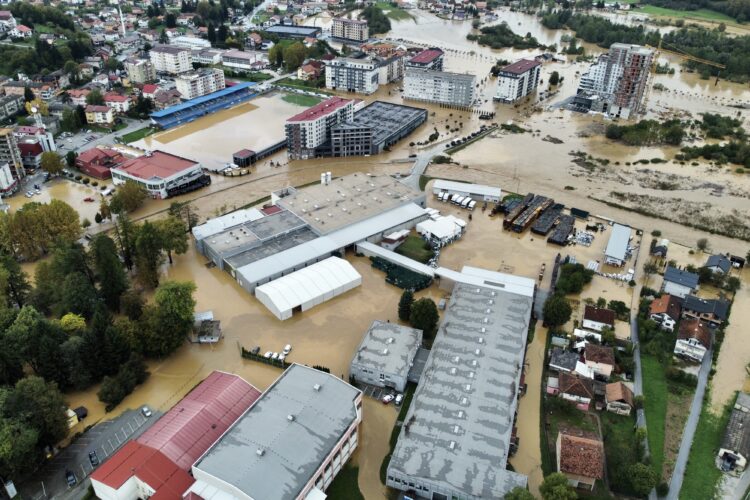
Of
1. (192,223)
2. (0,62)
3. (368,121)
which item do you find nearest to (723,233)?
(368,121)

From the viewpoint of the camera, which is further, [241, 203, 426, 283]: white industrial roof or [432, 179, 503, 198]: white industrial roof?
[432, 179, 503, 198]: white industrial roof

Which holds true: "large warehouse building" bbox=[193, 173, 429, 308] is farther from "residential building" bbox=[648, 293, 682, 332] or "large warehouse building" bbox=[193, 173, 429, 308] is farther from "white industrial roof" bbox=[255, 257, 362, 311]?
"residential building" bbox=[648, 293, 682, 332]

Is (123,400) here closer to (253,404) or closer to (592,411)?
(253,404)

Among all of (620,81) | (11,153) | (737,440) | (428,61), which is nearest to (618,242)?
(737,440)

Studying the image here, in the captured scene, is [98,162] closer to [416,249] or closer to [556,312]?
[416,249]

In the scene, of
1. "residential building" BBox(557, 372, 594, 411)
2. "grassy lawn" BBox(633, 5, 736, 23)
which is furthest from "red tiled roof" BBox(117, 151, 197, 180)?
"grassy lawn" BBox(633, 5, 736, 23)
